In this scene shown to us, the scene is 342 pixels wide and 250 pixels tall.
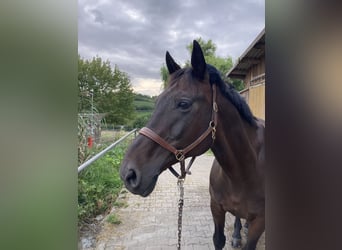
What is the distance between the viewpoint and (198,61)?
36.9 inches

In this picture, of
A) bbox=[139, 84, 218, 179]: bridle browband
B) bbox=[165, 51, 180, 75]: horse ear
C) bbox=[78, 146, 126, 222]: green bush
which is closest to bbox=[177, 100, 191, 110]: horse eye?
bbox=[139, 84, 218, 179]: bridle browband

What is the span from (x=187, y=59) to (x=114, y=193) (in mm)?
2109

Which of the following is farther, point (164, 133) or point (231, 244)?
point (231, 244)

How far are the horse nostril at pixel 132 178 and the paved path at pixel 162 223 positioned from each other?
1.30m

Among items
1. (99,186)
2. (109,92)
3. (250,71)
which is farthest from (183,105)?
(99,186)

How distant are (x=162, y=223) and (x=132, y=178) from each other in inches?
63.9

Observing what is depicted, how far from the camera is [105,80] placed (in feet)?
4.04

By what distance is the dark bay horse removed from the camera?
880 mm

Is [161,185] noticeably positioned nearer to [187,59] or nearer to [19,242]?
[187,59]

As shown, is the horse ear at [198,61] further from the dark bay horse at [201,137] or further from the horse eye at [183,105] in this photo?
the horse eye at [183,105]

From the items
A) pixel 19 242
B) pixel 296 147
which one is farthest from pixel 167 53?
pixel 19 242

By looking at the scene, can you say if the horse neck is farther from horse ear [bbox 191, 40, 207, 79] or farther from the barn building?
the barn building

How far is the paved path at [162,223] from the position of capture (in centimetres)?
195

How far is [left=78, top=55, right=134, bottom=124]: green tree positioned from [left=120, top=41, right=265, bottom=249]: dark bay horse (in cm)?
→ 29
